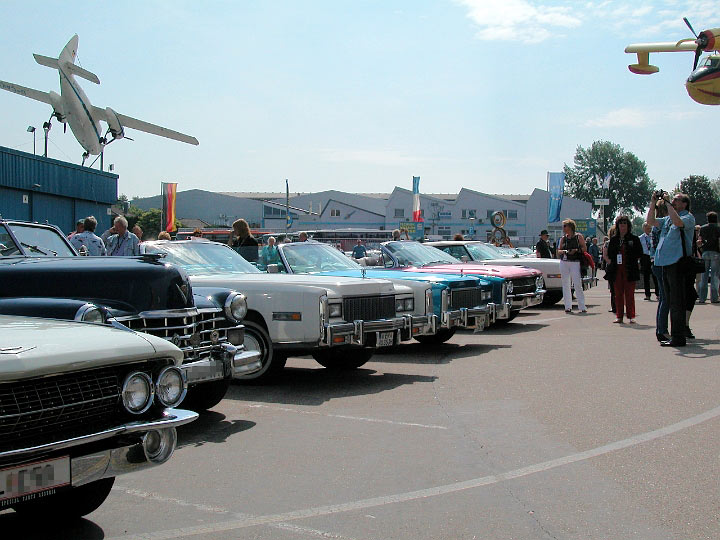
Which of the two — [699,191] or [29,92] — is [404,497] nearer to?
[29,92]

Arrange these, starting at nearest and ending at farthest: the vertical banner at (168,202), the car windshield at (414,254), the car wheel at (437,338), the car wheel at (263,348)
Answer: the car wheel at (263,348), the car wheel at (437,338), the car windshield at (414,254), the vertical banner at (168,202)

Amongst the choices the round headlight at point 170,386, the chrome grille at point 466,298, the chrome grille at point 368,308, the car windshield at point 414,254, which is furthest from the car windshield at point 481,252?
the round headlight at point 170,386

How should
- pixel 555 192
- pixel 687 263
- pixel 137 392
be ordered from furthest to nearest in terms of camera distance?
pixel 555 192, pixel 687 263, pixel 137 392

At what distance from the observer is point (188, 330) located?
5980 mm

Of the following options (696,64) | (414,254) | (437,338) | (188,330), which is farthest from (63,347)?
(696,64)

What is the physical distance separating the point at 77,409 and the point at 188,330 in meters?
2.45

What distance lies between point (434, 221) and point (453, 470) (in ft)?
285

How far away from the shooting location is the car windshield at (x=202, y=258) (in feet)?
30.1

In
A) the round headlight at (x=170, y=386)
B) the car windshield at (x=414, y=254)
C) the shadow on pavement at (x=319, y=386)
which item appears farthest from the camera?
the car windshield at (x=414, y=254)

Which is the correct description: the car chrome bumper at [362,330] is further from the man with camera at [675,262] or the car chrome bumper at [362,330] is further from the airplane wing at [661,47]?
the airplane wing at [661,47]

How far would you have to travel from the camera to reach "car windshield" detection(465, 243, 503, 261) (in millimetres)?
17875

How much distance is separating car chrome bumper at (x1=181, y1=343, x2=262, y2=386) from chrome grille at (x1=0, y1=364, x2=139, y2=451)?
1.95 meters

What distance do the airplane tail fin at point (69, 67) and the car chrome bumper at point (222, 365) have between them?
3196 cm

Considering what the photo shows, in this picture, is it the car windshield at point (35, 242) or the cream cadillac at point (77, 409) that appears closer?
the cream cadillac at point (77, 409)
